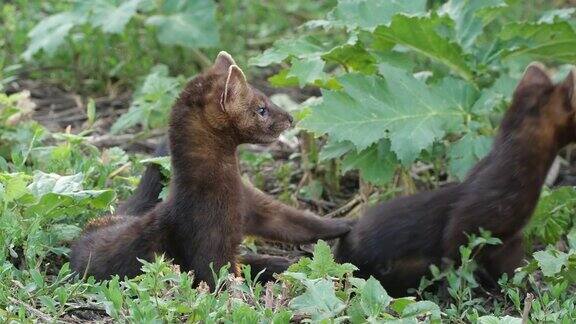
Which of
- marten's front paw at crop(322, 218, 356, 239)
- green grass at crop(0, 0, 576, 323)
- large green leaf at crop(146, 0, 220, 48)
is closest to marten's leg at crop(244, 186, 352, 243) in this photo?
marten's front paw at crop(322, 218, 356, 239)

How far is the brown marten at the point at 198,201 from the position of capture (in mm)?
6562

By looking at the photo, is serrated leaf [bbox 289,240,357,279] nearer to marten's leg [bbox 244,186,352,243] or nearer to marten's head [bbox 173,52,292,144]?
marten's head [bbox 173,52,292,144]

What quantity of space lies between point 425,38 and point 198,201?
6.93 feet

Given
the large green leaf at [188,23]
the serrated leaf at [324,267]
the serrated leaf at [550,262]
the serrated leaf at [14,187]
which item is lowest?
the large green leaf at [188,23]

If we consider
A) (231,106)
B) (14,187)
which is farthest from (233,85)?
(14,187)

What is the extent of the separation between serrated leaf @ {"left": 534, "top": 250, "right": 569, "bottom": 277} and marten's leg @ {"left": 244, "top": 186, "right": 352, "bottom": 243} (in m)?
1.25

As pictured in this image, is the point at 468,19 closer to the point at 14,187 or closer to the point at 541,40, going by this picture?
the point at 541,40

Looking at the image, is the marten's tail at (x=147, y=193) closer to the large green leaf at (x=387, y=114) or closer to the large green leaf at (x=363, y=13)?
the large green leaf at (x=387, y=114)

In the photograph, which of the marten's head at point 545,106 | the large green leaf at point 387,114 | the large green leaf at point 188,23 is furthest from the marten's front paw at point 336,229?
the large green leaf at point 188,23

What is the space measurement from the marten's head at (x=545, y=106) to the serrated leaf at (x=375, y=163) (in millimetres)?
991

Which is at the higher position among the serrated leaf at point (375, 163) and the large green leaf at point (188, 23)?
the serrated leaf at point (375, 163)

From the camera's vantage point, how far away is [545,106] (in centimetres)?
686

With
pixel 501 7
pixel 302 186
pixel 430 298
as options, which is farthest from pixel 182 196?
pixel 501 7

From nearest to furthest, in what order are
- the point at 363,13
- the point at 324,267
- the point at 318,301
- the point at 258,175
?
the point at 318,301 < the point at 324,267 < the point at 363,13 < the point at 258,175
